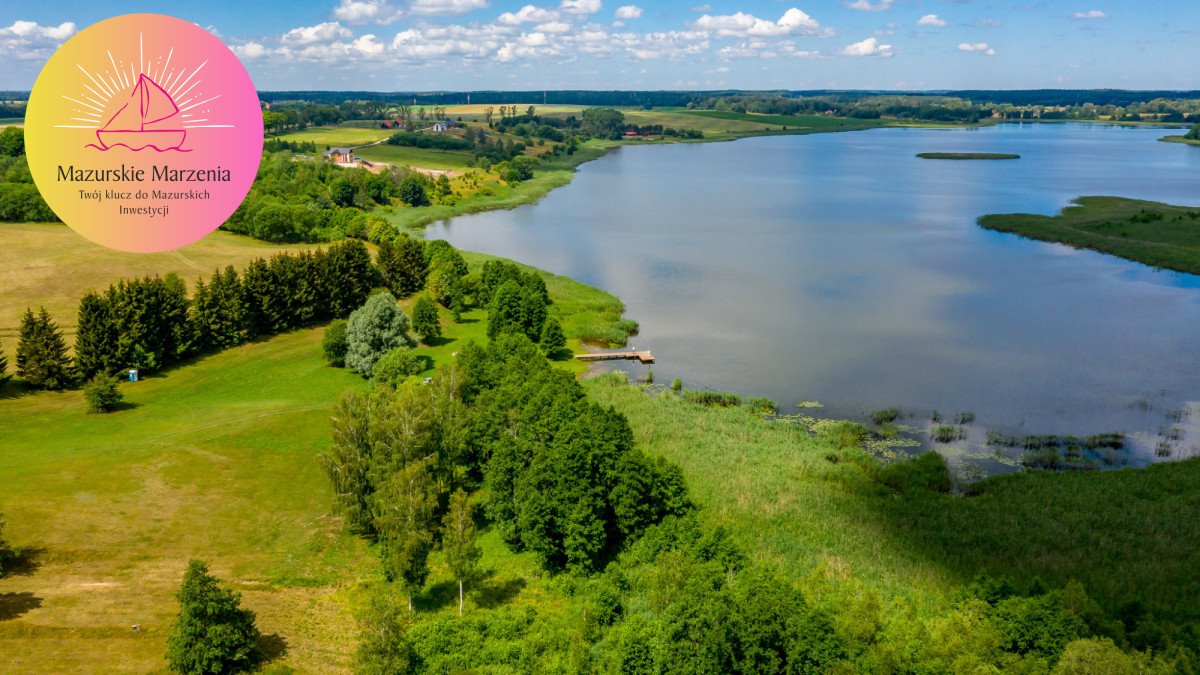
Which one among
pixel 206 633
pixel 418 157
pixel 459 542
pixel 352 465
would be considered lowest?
pixel 206 633

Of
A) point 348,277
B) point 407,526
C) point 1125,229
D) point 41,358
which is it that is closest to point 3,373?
point 41,358

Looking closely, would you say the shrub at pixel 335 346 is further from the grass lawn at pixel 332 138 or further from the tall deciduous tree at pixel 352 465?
the grass lawn at pixel 332 138

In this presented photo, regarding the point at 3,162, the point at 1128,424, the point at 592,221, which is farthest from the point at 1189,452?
the point at 3,162

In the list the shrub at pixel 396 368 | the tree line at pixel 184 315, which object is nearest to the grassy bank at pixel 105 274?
the tree line at pixel 184 315

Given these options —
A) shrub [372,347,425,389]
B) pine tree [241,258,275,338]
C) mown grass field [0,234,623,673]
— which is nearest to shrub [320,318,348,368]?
mown grass field [0,234,623,673]

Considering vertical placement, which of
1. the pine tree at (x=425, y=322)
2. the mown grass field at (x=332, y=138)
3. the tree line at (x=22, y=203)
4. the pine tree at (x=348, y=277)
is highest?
the mown grass field at (x=332, y=138)

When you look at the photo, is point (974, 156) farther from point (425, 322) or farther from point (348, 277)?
point (425, 322)
